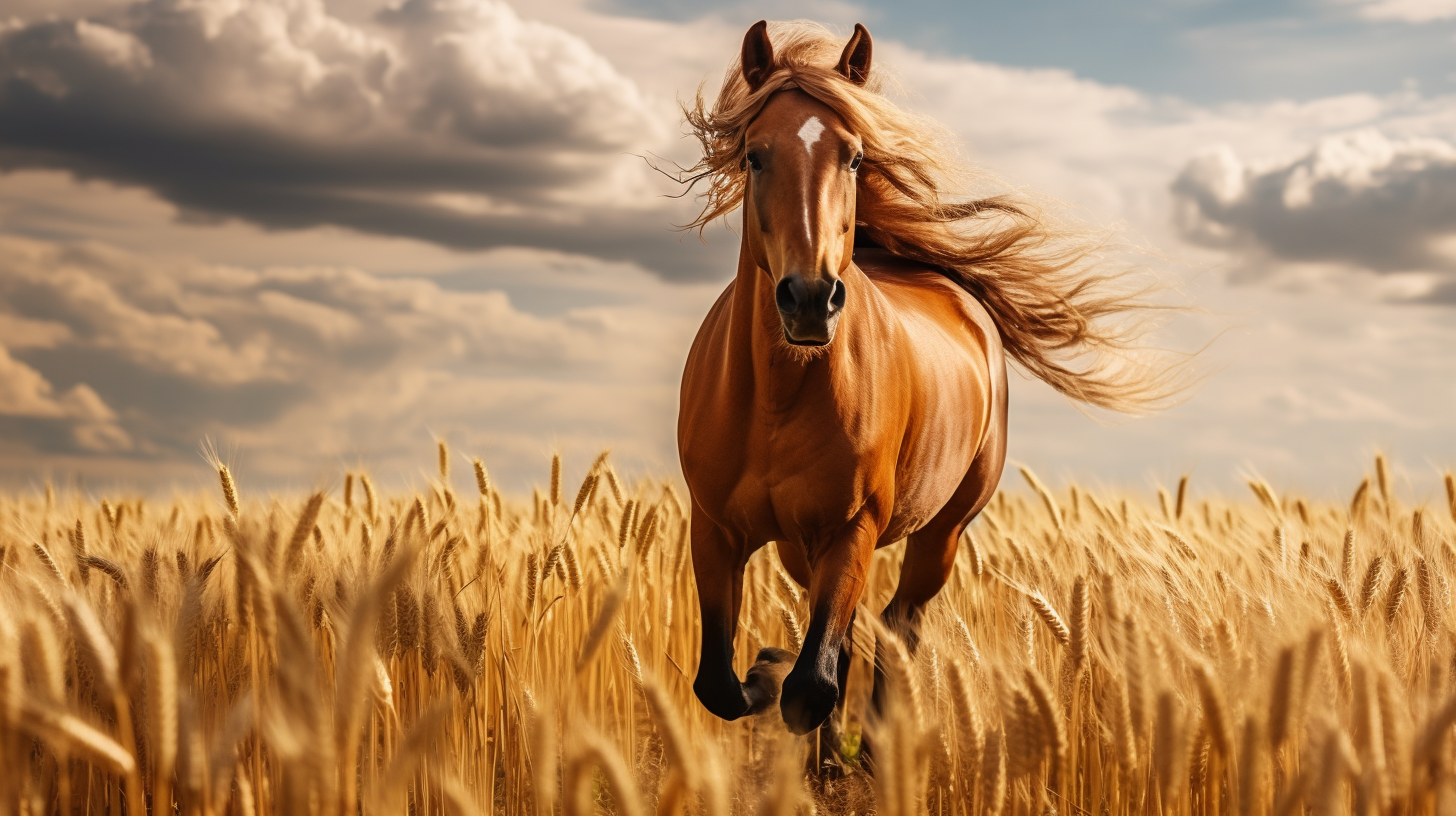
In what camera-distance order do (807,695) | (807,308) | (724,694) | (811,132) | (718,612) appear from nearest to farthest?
(807,308) → (811,132) → (807,695) → (724,694) → (718,612)

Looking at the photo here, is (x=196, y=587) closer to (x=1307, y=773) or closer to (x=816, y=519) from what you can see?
(x=816, y=519)

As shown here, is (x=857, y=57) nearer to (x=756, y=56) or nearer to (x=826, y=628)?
(x=756, y=56)

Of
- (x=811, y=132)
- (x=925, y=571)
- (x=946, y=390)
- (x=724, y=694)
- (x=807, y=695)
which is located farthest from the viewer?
(x=925, y=571)

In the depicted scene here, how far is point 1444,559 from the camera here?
3582 mm

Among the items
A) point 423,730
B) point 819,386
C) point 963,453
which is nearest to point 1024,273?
point 963,453

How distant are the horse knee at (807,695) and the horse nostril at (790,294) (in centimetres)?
96

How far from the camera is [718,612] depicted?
9.95ft

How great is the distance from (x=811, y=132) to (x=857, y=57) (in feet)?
2.14

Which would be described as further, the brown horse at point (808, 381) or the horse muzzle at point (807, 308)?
the brown horse at point (808, 381)

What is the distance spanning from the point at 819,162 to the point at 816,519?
924 mm

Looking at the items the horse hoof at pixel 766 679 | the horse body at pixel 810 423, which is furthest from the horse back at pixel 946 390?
the horse hoof at pixel 766 679

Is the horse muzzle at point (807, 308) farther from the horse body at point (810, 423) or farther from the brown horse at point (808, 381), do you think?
the horse body at point (810, 423)

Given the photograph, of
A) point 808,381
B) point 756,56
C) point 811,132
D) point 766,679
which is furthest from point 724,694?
point 756,56

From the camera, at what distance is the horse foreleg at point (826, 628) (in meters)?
2.68
